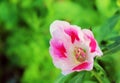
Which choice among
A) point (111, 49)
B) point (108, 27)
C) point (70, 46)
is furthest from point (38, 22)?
point (70, 46)

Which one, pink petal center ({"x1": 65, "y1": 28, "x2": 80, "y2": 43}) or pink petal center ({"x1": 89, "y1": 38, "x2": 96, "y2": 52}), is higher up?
pink petal center ({"x1": 65, "y1": 28, "x2": 80, "y2": 43})

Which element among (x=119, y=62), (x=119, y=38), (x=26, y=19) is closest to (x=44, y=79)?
(x=26, y=19)

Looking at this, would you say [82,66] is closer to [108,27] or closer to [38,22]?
[108,27]

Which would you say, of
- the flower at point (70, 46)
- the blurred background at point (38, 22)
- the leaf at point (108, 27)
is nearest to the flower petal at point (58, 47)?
the flower at point (70, 46)

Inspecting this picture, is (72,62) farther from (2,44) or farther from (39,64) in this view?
(2,44)

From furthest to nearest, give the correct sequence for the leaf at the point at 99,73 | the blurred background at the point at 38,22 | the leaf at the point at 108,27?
the blurred background at the point at 38,22, the leaf at the point at 108,27, the leaf at the point at 99,73

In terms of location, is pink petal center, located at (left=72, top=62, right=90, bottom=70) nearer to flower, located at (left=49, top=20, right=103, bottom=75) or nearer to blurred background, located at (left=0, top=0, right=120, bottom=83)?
flower, located at (left=49, top=20, right=103, bottom=75)

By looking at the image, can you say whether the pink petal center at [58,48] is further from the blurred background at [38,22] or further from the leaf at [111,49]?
the blurred background at [38,22]

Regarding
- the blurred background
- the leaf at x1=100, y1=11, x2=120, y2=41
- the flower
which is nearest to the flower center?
the flower
